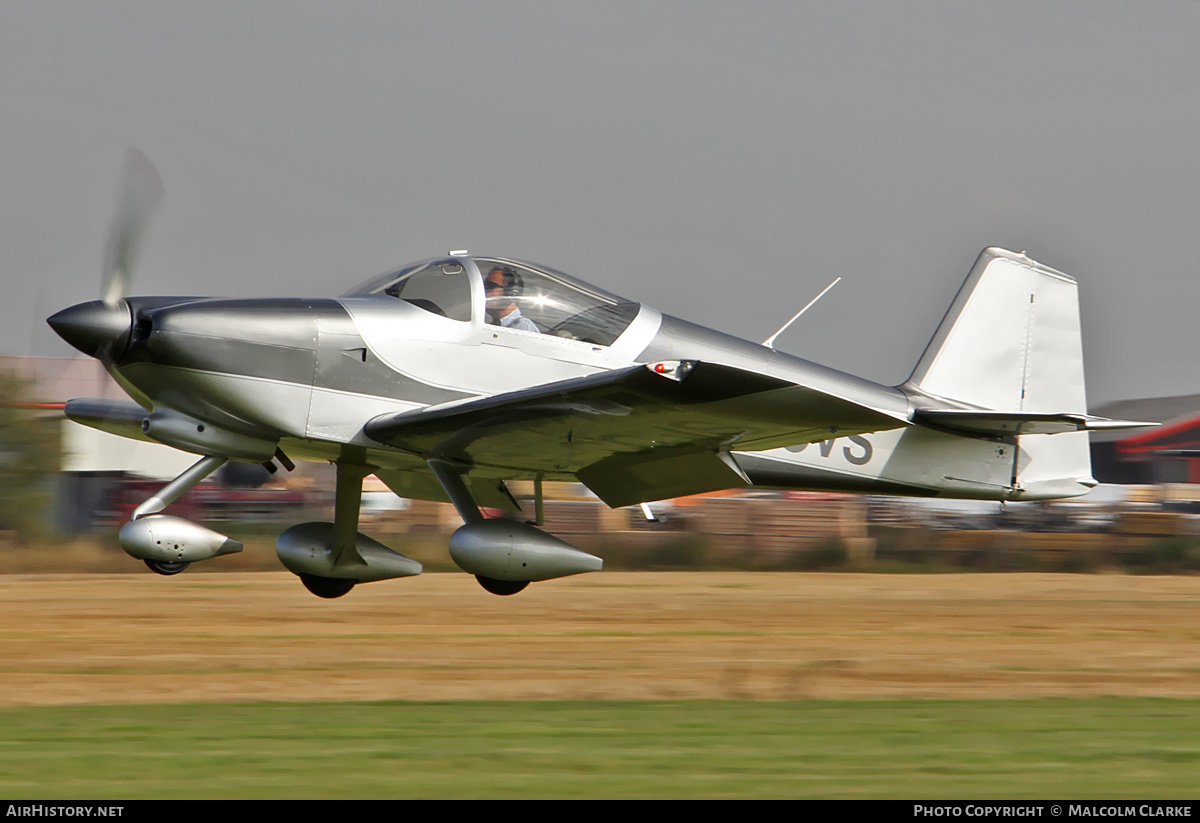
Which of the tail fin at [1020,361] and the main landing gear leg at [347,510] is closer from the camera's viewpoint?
the main landing gear leg at [347,510]

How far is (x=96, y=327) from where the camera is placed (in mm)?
7262

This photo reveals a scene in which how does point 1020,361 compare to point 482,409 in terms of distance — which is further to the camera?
point 1020,361

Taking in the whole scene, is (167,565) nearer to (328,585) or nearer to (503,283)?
(328,585)

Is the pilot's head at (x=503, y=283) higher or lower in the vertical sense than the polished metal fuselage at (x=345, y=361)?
higher

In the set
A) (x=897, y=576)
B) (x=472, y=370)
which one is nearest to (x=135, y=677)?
(x=472, y=370)

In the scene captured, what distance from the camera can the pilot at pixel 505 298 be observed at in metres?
8.09

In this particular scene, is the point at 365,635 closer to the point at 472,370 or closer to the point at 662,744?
the point at 472,370

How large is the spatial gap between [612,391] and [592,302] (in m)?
2.01

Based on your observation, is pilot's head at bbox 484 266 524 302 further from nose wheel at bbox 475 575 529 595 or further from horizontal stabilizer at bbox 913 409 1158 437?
horizontal stabilizer at bbox 913 409 1158 437

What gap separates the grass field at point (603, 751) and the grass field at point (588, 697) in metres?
0.02

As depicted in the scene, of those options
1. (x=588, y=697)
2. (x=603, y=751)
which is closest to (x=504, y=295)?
(x=588, y=697)

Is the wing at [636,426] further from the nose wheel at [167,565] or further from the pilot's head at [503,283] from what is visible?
the nose wheel at [167,565]

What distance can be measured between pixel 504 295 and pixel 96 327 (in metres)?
2.51

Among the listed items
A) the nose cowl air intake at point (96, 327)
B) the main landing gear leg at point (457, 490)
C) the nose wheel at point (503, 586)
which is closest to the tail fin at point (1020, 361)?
the nose wheel at point (503, 586)
